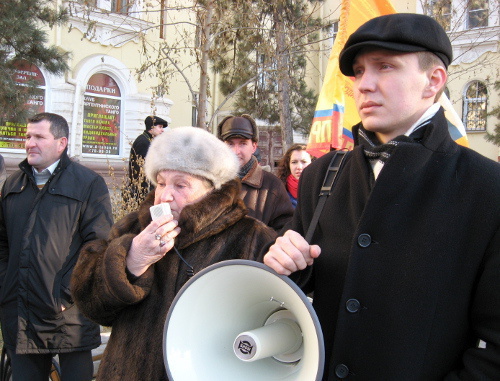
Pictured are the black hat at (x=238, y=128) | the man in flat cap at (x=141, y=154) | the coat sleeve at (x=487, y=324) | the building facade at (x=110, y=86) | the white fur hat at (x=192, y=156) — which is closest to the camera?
the coat sleeve at (x=487, y=324)

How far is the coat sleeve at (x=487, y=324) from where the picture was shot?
132 cm

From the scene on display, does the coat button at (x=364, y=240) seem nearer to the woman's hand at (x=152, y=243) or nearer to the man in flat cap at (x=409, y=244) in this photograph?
the man in flat cap at (x=409, y=244)

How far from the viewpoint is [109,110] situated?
51.3 feet

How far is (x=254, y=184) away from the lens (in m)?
4.11

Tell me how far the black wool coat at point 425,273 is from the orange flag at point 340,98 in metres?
3.67

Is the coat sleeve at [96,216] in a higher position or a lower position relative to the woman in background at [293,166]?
lower

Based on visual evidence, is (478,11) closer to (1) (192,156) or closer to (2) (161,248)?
(1) (192,156)

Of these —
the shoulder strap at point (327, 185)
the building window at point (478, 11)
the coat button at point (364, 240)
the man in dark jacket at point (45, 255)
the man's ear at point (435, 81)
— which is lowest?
the man in dark jacket at point (45, 255)

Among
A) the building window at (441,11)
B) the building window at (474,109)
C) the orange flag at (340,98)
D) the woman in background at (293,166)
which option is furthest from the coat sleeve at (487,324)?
the building window at (474,109)

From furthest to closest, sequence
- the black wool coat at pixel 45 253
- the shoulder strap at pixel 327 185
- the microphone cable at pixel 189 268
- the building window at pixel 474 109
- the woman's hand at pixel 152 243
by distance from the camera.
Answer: the building window at pixel 474 109 < the black wool coat at pixel 45 253 < the microphone cable at pixel 189 268 < the woman's hand at pixel 152 243 < the shoulder strap at pixel 327 185

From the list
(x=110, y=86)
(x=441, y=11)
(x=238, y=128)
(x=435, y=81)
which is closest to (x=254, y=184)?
(x=238, y=128)

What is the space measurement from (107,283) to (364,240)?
1175mm

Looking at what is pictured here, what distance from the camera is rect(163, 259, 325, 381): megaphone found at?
60.3 inches

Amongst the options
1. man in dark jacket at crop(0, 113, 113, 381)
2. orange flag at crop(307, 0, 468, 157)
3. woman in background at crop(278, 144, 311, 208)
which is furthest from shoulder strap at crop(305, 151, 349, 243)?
woman in background at crop(278, 144, 311, 208)
